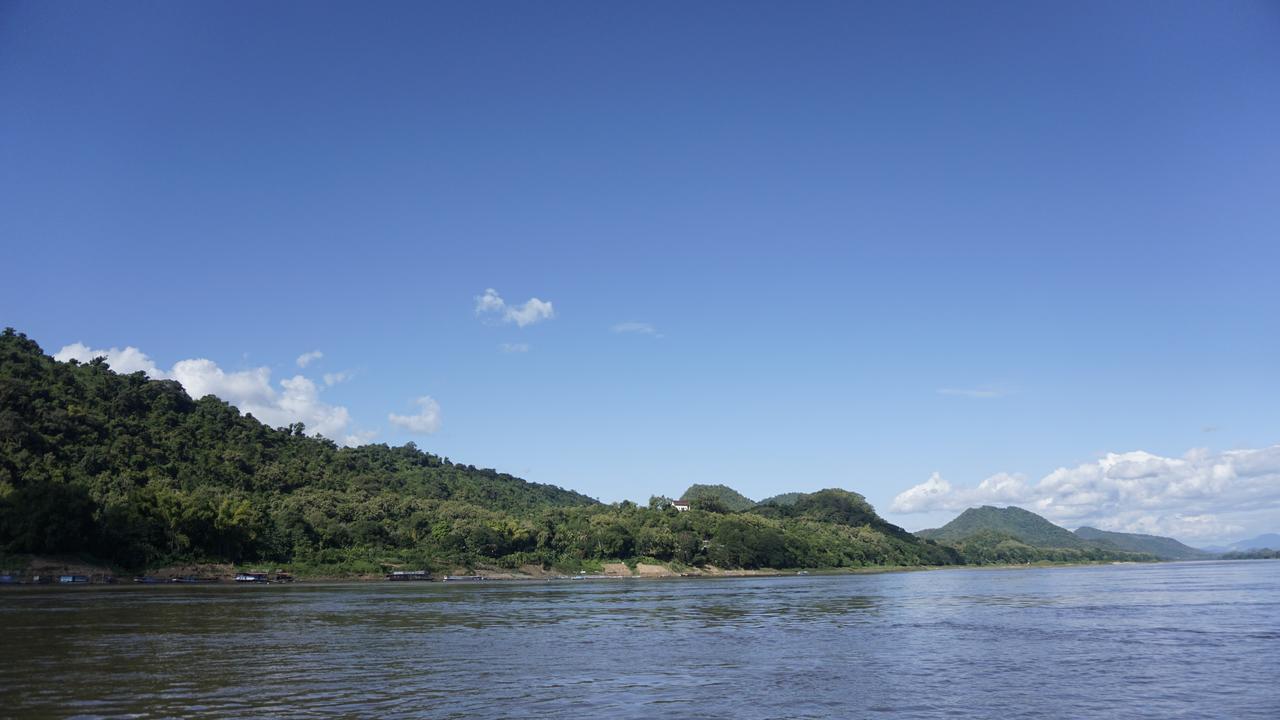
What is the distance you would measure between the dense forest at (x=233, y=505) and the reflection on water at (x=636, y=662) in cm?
4418

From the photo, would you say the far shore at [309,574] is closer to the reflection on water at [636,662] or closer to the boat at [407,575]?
the boat at [407,575]

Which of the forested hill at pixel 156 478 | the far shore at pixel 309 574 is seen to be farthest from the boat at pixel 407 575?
the forested hill at pixel 156 478

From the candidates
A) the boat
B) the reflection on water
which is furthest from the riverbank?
the reflection on water

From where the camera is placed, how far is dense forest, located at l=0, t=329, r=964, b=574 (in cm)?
10150

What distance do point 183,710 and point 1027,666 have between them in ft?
95.0

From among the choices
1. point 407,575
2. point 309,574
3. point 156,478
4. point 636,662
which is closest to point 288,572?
point 309,574

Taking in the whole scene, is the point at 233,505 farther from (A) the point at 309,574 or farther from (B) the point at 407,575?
(B) the point at 407,575

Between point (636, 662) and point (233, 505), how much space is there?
10218cm

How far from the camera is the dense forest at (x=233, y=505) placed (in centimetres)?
10150

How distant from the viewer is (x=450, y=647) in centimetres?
3866

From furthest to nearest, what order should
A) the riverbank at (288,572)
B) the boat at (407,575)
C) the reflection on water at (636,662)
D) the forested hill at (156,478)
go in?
the boat at (407,575) → the forested hill at (156,478) → the riverbank at (288,572) → the reflection on water at (636,662)

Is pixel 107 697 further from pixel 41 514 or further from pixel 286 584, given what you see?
pixel 286 584

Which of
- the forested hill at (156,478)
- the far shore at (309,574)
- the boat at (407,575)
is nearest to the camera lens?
the far shore at (309,574)

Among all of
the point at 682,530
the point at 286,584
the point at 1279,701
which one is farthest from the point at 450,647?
the point at 682,530
